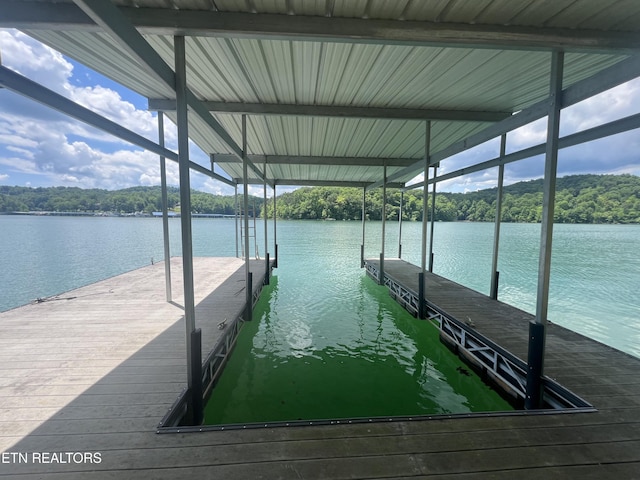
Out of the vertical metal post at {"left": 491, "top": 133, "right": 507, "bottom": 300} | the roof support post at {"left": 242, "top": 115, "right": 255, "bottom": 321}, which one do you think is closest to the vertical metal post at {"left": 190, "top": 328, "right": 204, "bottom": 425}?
the roof support post at {"left": 242, "top": 115, "right": 255, "bottom": 321}

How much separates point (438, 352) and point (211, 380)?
383 centimetres

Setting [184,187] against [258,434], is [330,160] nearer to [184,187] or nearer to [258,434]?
[184,187]

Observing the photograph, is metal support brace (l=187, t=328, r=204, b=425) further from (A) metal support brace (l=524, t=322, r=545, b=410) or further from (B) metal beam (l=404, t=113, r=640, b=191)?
(B) metal beam (l=404, t=113, r=640, b=191)

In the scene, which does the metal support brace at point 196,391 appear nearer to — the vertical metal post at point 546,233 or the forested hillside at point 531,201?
the vertical metal post at point 546,233

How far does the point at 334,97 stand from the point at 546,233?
3.38 metres

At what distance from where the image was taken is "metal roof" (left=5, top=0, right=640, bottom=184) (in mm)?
2223

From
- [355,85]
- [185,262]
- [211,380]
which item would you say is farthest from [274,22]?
[211,380]

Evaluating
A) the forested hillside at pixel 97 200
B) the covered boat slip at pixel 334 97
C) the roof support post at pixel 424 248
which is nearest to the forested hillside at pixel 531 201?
the forested hillside at pixel 97 200

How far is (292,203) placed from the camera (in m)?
47.3

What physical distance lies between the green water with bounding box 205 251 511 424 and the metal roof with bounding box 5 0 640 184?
3.54 meters

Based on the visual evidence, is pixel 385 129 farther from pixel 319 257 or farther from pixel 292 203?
pixel 292 203

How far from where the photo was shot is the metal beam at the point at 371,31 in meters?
2.27

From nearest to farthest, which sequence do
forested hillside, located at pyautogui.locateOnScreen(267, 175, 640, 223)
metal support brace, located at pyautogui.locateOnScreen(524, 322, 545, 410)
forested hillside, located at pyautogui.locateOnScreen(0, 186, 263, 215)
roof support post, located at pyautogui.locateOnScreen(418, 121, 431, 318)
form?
metal support brace, located at pyautogui.locateOnScreen(524, 322, 545, 410) < roof support post, located at pyautogui.locateOnScreen(418, 121, 431, 318) < forested hillside, located at pyautogui.locateOnScreen(0, 186, 263, 215) < forested hillside, located at pyautogui.locateOnScreen(267, 175, 640, 223)

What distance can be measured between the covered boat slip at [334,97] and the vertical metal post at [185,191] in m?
0.01
